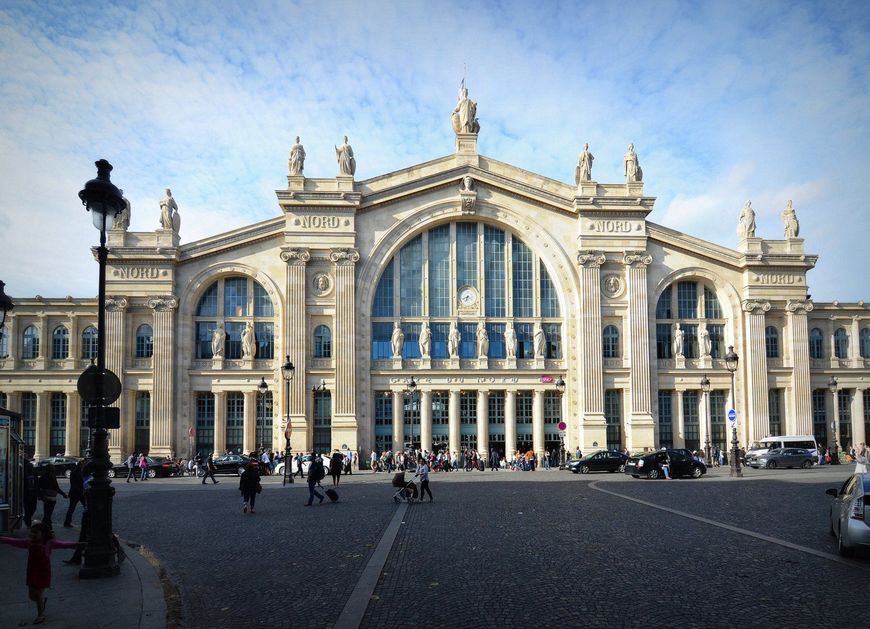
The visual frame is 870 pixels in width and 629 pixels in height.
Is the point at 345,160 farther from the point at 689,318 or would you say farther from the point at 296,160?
the point at 689,318

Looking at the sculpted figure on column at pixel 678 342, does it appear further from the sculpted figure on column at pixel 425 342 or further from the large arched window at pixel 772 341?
Answer: the sculpted figure on column at pixel 425 342

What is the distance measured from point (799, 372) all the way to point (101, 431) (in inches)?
2004

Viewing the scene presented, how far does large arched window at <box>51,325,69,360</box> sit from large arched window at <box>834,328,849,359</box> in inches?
2179

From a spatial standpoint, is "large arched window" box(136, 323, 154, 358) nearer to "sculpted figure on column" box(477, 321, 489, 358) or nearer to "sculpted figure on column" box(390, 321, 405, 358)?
"sculpted figure on column" box(390, 321, 405, 358)

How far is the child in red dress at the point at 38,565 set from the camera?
1001 centimetres

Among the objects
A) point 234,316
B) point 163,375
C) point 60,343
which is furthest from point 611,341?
point 60,343

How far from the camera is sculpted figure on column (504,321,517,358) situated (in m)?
51.4

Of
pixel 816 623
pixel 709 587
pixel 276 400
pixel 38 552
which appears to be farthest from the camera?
pixel 276 400

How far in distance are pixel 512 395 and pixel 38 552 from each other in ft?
A: 140

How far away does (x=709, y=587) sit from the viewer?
11477 millimetres

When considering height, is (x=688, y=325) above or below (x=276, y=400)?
above

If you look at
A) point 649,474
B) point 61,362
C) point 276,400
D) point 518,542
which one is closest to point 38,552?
point 518,542

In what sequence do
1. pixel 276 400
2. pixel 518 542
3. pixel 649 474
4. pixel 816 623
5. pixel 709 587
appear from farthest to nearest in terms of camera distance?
pixel 276 400 < pixel 649 474 < pixel 518 542 < pixel 709 587 < pixel 816 623

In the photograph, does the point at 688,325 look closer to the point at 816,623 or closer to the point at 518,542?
the point at 518,542
